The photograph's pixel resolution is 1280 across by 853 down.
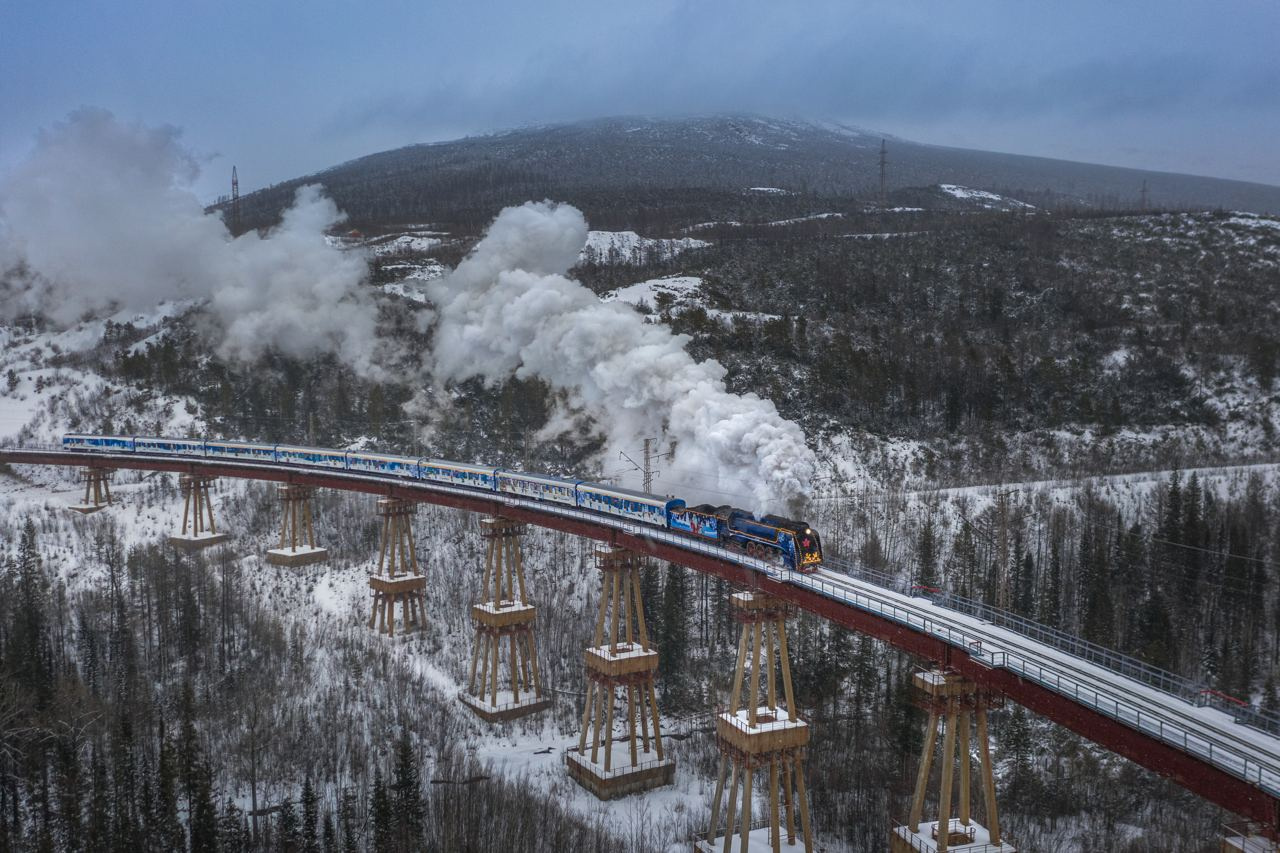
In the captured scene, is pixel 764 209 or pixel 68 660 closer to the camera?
pixel 68 660

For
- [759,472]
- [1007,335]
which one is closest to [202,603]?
[759,472]

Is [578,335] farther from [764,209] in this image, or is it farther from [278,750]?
[764,209]

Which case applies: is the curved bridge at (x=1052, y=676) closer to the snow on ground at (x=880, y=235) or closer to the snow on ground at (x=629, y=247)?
the snow on ground at (x=629, y=247)

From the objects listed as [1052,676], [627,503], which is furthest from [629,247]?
[1052,676]

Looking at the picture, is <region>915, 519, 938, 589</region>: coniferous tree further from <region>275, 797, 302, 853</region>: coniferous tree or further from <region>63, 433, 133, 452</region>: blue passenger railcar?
<region>63, 433, 133, 452</region>: blue passenger railcar

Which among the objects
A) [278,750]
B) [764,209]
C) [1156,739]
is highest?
[764,209]

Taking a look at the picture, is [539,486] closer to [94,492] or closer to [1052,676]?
[1052,676]

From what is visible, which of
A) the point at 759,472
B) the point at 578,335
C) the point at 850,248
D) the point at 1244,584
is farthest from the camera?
the point at 850,248
